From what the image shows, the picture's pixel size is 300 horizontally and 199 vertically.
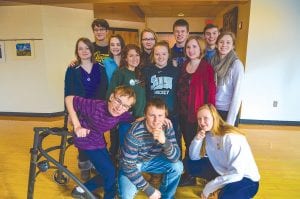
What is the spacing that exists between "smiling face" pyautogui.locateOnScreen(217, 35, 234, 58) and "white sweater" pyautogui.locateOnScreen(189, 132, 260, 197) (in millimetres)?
784

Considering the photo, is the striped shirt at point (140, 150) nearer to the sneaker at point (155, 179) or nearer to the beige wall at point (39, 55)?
the sneaker at point (155, 179)

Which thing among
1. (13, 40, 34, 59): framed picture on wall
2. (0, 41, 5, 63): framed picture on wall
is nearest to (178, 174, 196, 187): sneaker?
(13, 40, 34, 59): framed picture on wall

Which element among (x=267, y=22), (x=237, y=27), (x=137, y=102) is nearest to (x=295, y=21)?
(x=267, y=22)

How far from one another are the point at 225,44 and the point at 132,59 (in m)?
0.82

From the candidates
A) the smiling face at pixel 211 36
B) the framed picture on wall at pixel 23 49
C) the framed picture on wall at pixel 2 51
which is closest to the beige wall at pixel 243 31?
the smiling face at pixel 211 36

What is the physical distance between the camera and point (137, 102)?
7.20 feet

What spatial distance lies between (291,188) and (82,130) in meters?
2.00

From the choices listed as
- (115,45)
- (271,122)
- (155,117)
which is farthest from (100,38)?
(271,122)

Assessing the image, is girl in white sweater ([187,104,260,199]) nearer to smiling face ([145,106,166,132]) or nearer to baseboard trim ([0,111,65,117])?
smiling face ([145,106,166,132])

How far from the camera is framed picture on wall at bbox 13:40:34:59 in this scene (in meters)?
4.65

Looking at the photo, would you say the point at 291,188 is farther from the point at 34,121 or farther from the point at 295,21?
the point at 34,121

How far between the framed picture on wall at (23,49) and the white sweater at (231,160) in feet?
13.1

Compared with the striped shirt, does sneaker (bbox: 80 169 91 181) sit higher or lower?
lower

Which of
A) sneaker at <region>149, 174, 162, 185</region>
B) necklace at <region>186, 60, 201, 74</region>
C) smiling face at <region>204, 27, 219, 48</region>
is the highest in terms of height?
smiling face at <region>204, 27, 219, 48</region>
